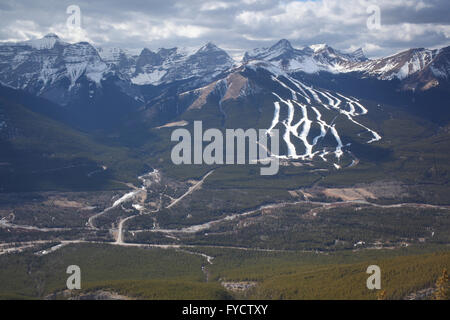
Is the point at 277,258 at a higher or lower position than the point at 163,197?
lower

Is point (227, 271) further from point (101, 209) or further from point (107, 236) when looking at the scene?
point (101, 209)

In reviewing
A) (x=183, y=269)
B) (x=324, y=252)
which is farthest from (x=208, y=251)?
(x=324, y=252)

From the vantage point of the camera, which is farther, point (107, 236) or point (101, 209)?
point (101, 209)

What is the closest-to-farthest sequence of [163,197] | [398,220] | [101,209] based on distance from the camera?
1. [398,220]
2. [101,209]
3. [163,197]

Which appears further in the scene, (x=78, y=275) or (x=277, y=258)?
(x=277, y=258)

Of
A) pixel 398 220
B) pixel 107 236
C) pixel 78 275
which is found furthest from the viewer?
pixel 398 220

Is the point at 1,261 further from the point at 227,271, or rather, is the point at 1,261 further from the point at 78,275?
the point at 227,271
